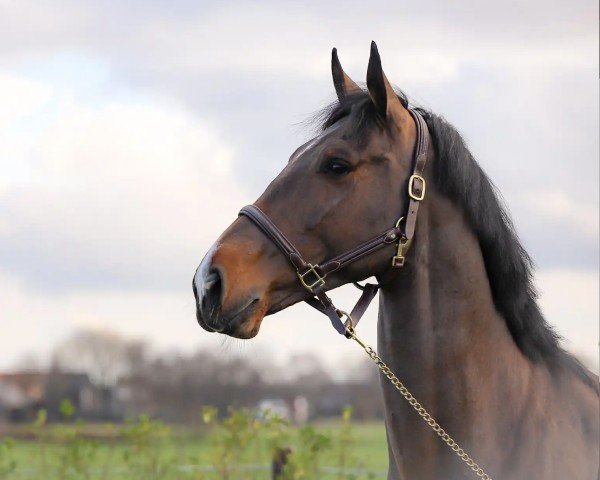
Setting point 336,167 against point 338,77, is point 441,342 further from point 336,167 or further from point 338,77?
point 338,77

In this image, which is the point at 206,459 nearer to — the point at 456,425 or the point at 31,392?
the point at 31,392

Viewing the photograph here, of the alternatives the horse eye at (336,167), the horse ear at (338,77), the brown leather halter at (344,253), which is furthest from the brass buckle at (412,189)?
the horse ear at (338,77)

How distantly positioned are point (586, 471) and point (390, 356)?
3.48 feet

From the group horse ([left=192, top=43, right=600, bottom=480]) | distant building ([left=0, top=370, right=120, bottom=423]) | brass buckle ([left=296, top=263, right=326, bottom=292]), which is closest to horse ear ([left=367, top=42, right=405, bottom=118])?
horse ([left=192, top=43, right=600, bottom=480])

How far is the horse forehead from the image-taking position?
14.3 ft

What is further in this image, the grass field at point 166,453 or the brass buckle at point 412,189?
the grass field at point 166,453

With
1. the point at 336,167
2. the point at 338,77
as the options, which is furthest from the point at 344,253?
the point at 338,77

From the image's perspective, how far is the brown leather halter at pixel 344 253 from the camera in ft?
13.6

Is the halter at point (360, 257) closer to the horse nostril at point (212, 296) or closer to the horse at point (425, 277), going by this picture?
the horse at point (425, 277)

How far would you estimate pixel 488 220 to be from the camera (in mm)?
4480

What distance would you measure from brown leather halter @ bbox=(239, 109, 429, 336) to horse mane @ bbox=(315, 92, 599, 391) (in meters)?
0.16

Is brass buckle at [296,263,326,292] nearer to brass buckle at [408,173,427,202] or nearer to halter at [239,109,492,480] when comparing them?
halter at [239,109,492,480]

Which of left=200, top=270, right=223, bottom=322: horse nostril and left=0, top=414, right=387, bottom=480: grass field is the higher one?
left=200, top=270, right=223, bottom=322: horse nostril

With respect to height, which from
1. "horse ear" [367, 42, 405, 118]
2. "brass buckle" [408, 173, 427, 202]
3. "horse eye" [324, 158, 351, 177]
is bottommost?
"brass buckle" [408, 173, 427, 202]
